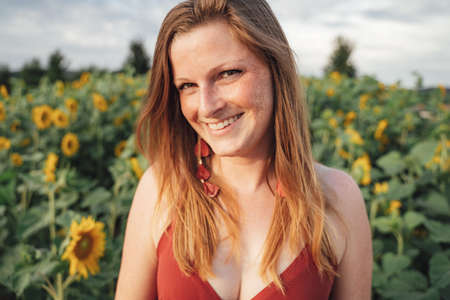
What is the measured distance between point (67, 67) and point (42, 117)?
8.35m

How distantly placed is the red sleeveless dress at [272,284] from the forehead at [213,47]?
2.07ft

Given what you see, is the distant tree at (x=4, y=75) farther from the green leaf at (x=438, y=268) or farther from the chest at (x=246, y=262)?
the green leaf at (x=438, y=268)

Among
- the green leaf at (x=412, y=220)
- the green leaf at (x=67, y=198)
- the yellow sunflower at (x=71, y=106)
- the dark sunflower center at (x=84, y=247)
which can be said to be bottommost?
the green leaf at (x=412, y=220)

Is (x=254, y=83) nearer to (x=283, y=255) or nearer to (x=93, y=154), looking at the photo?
(x=283, y=255)

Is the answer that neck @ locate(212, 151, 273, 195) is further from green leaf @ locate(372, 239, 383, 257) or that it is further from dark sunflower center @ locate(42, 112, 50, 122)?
dark sunflower center @ locate(42, 112, 50, 122)

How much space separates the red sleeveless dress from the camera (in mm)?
1252

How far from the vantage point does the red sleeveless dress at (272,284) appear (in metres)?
1.25

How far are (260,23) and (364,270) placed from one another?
941 millimetres

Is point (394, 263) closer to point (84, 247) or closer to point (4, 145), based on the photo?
point (84, 247)

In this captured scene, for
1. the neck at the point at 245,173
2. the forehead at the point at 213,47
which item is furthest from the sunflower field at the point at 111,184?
the forehead at the point at 213,47

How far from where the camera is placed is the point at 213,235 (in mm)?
1342

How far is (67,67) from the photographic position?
1077cm

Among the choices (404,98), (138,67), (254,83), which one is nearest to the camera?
(254,83)

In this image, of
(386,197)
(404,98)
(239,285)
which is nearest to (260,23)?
(239,285)
